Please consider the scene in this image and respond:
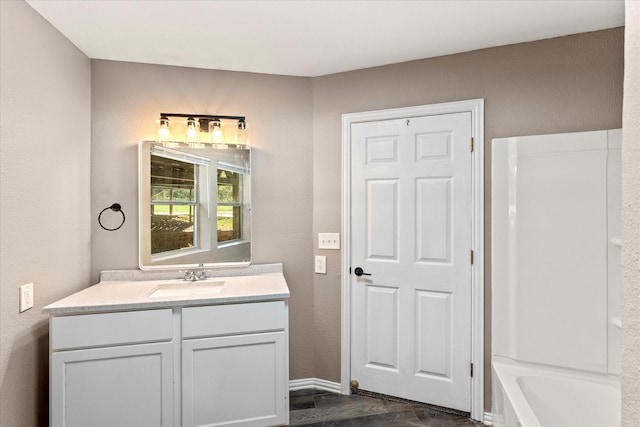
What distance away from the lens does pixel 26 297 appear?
1757 millimetres

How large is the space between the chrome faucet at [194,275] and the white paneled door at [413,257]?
1074 mm

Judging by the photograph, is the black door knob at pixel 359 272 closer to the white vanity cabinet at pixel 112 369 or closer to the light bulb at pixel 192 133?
the white vanity cabinet at pixel 112 369

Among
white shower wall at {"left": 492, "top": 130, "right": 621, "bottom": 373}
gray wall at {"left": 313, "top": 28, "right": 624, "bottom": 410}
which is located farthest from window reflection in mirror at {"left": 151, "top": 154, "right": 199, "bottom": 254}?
white shower wall at {"left": 492, "top": 130, "right": 621, "bottom": 373}

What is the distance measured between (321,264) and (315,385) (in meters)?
0.92

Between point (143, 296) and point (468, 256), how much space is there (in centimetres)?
201

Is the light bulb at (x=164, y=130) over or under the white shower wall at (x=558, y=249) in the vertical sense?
over

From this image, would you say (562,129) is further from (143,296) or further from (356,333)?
(143,296)

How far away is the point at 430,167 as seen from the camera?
7.62 ft

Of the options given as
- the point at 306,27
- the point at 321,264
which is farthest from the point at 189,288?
the point at 306,27

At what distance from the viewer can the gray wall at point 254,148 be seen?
2352 millimetres

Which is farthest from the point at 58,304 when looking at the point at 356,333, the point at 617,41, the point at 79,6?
the point at 617,41

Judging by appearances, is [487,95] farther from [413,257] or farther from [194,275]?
[194,275]

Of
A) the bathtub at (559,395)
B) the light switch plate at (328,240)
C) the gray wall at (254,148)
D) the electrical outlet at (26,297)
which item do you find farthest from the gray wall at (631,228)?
the electrical outlet at (26,297)

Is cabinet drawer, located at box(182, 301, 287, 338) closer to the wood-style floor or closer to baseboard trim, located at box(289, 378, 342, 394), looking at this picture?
the wood-style floor
